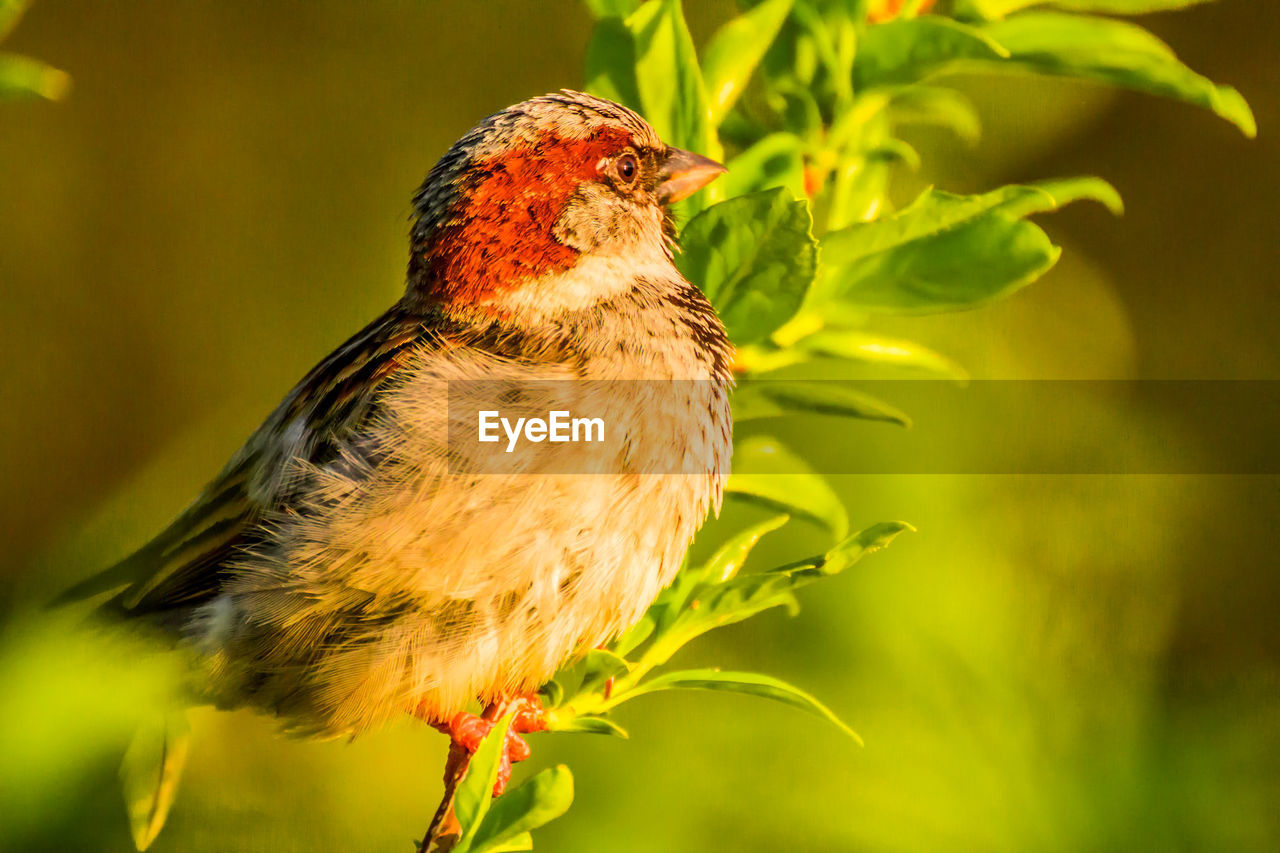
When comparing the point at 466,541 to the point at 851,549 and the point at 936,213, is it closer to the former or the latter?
the point at 851,549

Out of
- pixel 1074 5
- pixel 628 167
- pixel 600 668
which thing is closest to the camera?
pixel 600 668

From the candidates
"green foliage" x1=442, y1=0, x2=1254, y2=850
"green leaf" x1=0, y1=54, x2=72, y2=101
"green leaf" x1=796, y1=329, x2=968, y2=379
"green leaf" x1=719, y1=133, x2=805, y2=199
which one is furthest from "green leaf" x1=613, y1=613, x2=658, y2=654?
"green leaf" x1=0, y1=54, x2=72, y2=101

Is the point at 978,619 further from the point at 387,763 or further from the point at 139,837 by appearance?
the point at 139,837

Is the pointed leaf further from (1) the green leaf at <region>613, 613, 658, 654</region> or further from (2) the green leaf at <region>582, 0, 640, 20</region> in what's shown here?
(1) the green leaf at <region>613, 613, 658, 654</region>

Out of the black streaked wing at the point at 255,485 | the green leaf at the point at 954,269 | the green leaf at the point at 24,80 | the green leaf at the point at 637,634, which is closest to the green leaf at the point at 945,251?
the green leaf at the point at 954,269

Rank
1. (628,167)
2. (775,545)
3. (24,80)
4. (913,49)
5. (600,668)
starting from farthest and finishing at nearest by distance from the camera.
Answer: (775,545), (628,167), (913,49), (600,668), (24,80)

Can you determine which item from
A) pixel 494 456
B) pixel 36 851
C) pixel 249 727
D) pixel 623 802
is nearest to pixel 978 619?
pixel 623 802

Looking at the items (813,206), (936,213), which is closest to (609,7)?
(813,206)
